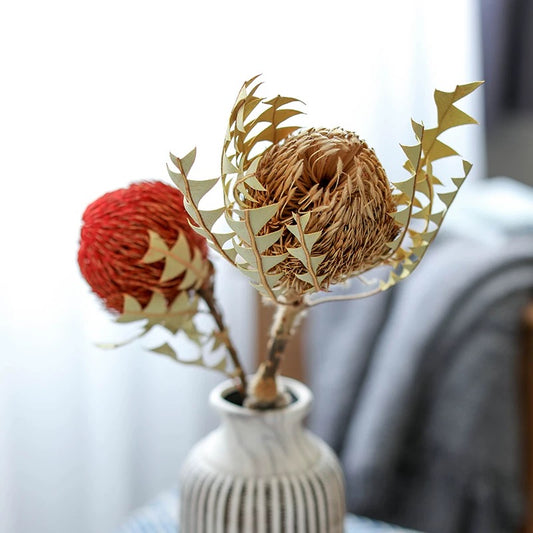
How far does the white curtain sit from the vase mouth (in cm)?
39

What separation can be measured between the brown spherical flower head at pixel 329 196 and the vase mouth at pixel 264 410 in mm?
144

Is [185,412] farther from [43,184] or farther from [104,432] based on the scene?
[43,184]

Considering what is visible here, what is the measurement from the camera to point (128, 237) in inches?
18.1

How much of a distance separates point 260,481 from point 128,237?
0.19m

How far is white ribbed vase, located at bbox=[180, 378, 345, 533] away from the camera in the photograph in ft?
1.70

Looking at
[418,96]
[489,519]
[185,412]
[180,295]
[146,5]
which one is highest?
[146,5]

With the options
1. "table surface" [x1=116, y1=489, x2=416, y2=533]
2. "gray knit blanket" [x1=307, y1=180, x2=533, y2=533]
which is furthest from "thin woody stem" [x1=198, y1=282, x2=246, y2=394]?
"gray knit blanket" [x1=307, y1=180, x2=533, y2=533]

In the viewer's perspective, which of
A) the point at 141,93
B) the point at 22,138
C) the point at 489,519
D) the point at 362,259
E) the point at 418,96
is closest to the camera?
the point at 362,259

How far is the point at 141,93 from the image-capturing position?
0.95m

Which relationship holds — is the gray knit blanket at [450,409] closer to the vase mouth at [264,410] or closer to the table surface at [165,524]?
the table surface at [165,524]

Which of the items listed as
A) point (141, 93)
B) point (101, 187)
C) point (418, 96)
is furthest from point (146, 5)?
point (418, 96)

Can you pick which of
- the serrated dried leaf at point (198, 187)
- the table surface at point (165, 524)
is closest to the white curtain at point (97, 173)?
the table surface at point (165, 524)

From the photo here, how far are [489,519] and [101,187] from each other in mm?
659

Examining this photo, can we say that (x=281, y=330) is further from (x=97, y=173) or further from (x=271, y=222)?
(x=97, y=173)
